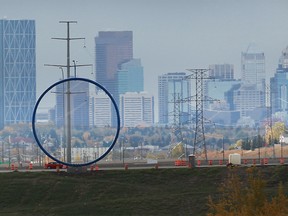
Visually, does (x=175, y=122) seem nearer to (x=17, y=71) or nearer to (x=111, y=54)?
(x=17, y=71)

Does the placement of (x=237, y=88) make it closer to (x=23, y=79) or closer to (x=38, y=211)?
(x=23, y=79)

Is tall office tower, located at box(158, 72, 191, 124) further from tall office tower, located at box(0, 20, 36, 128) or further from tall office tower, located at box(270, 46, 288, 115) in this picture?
tall office tower, located at box(0, 20, 36, 128)

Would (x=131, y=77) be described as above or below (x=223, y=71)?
below

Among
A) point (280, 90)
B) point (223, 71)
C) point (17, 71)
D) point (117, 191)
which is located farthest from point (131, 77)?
point (117, 191)

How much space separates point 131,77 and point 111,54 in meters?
8.37

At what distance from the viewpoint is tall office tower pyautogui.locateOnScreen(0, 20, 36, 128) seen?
152m

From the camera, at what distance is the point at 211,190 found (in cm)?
3139

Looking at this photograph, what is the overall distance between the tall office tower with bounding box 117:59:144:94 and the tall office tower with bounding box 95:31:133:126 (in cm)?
83

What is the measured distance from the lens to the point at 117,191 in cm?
3216

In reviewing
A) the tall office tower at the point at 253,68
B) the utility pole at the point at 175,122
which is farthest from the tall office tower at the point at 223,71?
the utility pole at the point at 175,122

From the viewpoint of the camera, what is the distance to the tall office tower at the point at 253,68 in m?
170

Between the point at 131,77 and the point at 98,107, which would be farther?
the point at 131,77

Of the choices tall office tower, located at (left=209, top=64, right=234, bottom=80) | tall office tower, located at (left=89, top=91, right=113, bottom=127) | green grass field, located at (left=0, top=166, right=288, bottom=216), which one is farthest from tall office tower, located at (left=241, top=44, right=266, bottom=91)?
green grass field, located at (left=0, top=166, right=288, bottom=216)

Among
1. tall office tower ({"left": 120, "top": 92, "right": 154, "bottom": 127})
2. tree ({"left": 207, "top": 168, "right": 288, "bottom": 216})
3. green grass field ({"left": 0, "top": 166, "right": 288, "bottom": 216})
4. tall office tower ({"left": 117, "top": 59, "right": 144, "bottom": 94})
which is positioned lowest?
green grass field ({"left": 0, "top": 166, "right": 288, "bottom": 216})
